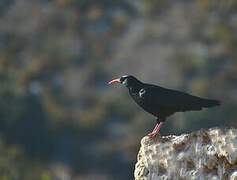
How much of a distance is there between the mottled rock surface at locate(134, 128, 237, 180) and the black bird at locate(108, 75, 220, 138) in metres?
1.32

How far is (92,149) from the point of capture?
47.2 meters

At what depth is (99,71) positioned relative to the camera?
171ft

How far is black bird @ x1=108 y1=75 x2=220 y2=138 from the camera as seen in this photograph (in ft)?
36.9

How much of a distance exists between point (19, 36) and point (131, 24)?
640 centimetres

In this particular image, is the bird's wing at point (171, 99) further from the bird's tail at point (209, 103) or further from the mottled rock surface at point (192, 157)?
the mottled rock surface at point (192, 157)

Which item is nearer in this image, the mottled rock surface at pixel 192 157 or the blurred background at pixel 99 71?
the mottled rock surface at pixel 192 157

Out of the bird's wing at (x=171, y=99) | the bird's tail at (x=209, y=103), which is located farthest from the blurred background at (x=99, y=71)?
the bird's tail at (x=209, y=103)

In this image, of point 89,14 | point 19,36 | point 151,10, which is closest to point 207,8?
point 151,10

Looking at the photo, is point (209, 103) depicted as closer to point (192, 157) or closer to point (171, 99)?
point (171, 99)

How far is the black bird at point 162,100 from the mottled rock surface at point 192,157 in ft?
4.33

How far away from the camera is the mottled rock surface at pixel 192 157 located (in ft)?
29.1

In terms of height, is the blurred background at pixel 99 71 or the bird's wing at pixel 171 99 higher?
the blurred background at pixel 99 71

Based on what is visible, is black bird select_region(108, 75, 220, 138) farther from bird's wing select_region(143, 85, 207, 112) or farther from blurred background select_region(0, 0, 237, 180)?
blurred background select_region(0, 0, 237, 180)

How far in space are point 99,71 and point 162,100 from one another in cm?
4046
